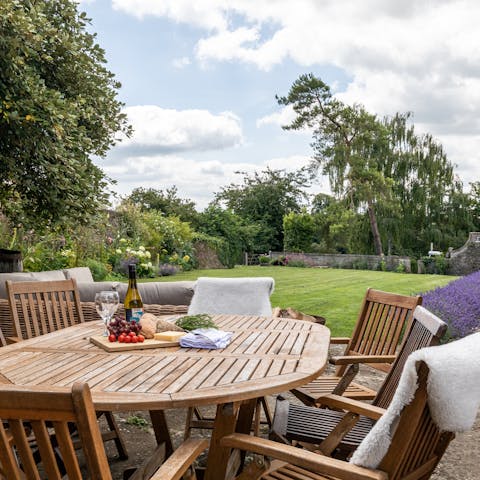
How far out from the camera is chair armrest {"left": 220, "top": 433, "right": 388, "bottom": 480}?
5.45ft

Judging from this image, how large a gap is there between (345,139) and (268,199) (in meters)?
7.17

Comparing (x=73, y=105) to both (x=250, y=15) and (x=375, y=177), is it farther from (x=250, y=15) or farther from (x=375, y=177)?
(x=375, y=177)

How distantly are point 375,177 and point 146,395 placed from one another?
24.1 meters

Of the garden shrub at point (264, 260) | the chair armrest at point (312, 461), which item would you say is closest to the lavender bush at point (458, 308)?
the chair armrest at point (312, 461)

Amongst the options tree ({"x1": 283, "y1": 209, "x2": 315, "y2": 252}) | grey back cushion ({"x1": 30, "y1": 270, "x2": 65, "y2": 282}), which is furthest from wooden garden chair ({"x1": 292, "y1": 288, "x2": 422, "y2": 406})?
tree ({"x1": 283, "y1": 209, "x2": 315, "y2": 252})

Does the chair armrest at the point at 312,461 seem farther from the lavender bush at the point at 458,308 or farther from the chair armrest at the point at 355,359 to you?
the lavender bush at the point at 458,308

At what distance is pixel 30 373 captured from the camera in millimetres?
2135

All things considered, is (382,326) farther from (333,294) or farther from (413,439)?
(333,294)

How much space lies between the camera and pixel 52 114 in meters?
5.28

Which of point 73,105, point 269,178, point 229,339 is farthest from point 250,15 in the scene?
point 269,178

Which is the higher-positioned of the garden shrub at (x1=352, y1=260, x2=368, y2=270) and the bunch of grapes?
the bunch of grapes

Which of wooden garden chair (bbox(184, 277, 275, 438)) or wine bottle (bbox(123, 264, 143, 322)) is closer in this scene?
wine bottle (bbox(123, 264, 143, 322))

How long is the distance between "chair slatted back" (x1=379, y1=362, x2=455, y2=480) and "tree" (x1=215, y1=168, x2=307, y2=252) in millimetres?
26944

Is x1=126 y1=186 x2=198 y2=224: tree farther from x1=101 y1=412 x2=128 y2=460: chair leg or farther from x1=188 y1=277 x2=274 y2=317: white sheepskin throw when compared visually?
x1=101 y1=412 x2=128 y2=460: chair leg
